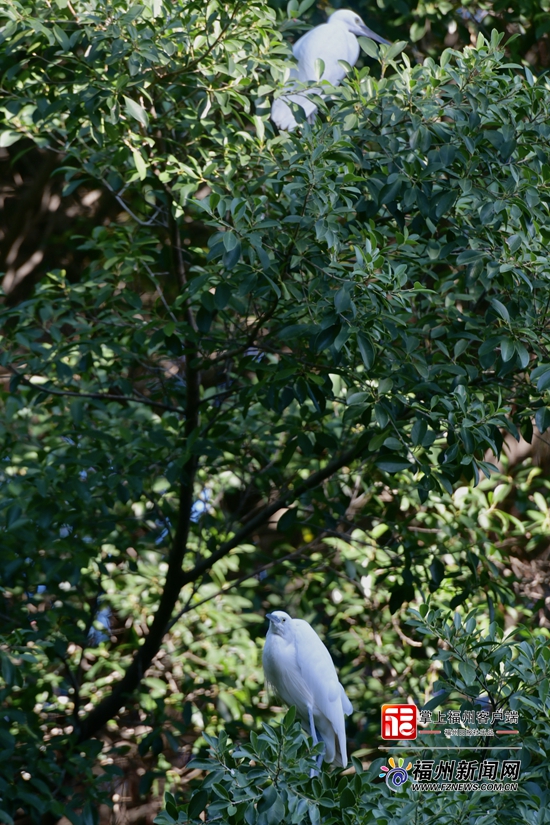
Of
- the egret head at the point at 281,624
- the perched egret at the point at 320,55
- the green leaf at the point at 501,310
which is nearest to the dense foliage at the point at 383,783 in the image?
the egret head at the point at 281,624

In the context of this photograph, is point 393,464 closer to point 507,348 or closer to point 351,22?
point 507,348

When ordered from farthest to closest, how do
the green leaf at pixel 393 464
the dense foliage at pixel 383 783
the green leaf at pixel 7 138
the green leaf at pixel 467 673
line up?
the green leaf at pixel 7 138 → the green leaf at pixel 393 464 → the green leaf at pixel 467 673 → the dense foliage at pixel 383 783

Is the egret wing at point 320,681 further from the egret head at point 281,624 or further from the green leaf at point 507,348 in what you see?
the green leaf at point 507,348

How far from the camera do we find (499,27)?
13.2 feet

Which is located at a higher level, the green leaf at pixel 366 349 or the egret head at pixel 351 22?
the egret head at pixel 351 22

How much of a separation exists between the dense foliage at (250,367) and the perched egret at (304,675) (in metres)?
0.50

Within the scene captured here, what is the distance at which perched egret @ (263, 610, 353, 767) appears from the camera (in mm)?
1928

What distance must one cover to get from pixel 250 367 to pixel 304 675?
3.10 ft

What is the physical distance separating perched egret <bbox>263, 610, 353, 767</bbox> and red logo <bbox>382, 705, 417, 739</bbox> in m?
0.10

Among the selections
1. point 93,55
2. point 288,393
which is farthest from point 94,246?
point 288,393

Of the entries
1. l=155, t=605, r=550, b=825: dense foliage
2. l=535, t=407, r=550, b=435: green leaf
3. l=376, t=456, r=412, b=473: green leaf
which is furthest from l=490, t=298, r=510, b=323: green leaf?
l=155, t=605, r=550, b=825: dense foliage

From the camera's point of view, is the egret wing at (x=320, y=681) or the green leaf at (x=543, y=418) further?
the green leaf at (x=543, y=418)

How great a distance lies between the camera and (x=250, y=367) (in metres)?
2.57

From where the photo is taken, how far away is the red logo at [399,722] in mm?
1988
